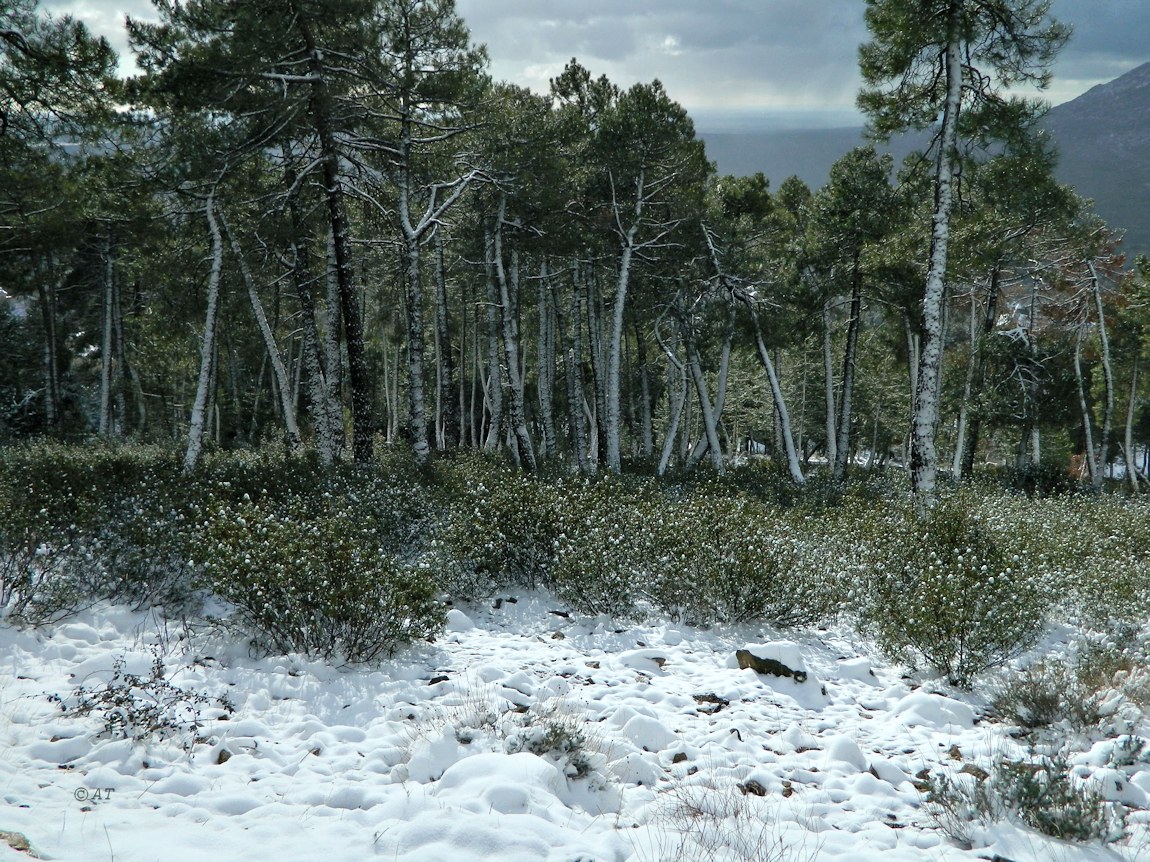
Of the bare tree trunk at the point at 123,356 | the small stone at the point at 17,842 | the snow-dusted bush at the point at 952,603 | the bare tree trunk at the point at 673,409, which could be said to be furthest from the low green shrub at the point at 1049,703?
the bare tree trunk at the point at 123,356

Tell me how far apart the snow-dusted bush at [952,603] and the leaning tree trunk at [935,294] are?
240 cm

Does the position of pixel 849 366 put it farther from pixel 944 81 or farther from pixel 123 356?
pixel 123 356

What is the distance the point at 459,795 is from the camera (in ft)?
13.3

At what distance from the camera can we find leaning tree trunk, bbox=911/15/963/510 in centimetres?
1093

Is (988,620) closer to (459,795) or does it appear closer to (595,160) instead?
(459,795)

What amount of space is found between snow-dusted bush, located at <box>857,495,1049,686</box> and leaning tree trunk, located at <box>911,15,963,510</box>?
94.3 inches

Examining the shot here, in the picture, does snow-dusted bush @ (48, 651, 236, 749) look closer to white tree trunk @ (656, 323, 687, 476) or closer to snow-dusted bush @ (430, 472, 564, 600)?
snow-dusted bush @ (430, 472, 564, 600)

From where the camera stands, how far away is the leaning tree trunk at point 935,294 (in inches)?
430

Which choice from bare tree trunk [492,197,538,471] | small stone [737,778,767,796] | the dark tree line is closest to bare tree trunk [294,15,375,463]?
the dark tree line

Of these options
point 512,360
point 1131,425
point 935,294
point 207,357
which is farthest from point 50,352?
point 1131,425

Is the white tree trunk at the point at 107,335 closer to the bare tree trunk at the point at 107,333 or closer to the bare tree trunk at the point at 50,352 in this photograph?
the bare tree trunk at the point at 107,333

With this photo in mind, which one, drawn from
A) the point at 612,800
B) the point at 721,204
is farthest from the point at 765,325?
the point at 612,800

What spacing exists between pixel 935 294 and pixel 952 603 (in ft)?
21.7

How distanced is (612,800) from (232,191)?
49.3 feet
